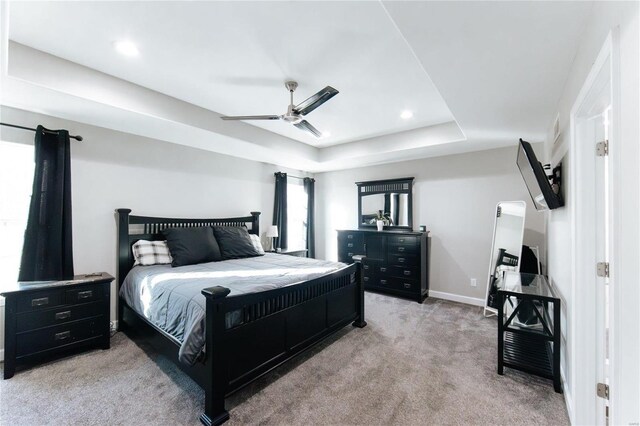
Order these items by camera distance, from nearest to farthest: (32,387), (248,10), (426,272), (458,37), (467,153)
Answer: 1. (458,37)
2. (248,10)
3. (32,387)
4. (467,153)
5. (426,272)

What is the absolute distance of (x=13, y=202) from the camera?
9.19ft

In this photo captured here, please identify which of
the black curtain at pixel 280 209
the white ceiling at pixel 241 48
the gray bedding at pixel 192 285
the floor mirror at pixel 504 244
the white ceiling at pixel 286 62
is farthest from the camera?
the black curtain at pixel 280 209

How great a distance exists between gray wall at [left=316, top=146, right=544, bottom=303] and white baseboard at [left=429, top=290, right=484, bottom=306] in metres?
0.01

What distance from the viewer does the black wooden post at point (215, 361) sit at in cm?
188

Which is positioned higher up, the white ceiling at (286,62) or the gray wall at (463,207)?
the white ceiling at (286,62)

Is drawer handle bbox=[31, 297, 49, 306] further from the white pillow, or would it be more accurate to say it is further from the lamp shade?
the lamp shade

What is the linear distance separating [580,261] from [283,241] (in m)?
4.26

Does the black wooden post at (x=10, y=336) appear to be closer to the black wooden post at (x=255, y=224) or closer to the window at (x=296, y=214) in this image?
the black wooden post at (x=255, y=224)

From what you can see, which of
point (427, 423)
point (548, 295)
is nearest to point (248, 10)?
point (427, 423)

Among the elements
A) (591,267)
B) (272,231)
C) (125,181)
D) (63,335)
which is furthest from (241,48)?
(272,231)

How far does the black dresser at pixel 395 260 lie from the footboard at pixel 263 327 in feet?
4.67

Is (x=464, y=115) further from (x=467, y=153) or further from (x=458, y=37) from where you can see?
(x=467, y=153)

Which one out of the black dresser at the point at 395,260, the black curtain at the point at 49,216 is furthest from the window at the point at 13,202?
the black dresser at the point at 395,260

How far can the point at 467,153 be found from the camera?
14.3 ft
